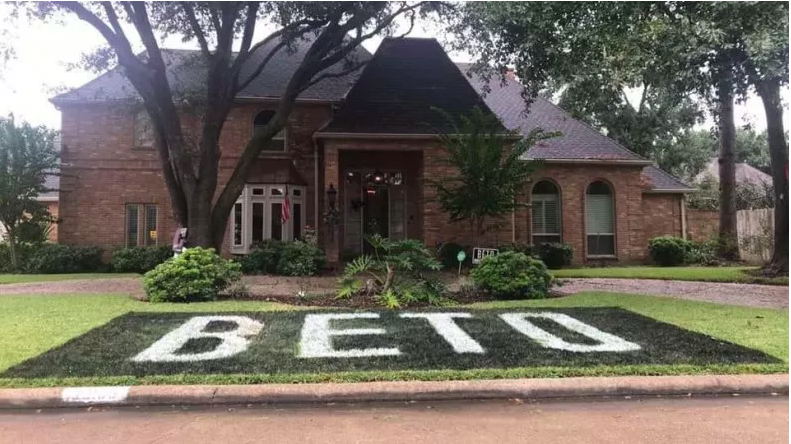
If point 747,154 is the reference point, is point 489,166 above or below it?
below

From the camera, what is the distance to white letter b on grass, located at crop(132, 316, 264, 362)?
6.16 metres

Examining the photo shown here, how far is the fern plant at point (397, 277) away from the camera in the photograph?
32.9 ft

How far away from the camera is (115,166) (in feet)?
62.0

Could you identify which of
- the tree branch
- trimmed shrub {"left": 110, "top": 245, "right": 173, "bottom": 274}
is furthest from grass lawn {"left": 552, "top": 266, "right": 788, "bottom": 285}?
trimmed shrub {"left": 110, "top": 245, "right": 173, "bottom": 274}

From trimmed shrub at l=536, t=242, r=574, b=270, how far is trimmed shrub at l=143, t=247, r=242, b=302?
444 inches

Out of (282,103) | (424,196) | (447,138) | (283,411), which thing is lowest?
(283,411)

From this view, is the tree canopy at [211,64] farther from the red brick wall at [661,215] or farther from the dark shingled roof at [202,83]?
the red brick wall at [661,215]

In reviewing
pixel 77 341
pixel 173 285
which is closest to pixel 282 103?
pixel 173 285

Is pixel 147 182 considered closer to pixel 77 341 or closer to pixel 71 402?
pixel 77 341

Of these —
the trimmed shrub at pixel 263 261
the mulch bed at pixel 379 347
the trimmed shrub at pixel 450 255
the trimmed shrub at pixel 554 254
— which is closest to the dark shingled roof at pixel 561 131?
the trimmed shrub at pixel 554 254

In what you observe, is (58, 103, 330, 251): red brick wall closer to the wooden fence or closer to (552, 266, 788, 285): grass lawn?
(552, 266, 788, 285): grass lawn

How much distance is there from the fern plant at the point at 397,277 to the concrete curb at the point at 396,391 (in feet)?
15.4

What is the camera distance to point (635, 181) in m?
19.9

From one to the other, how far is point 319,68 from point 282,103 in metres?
1.55
